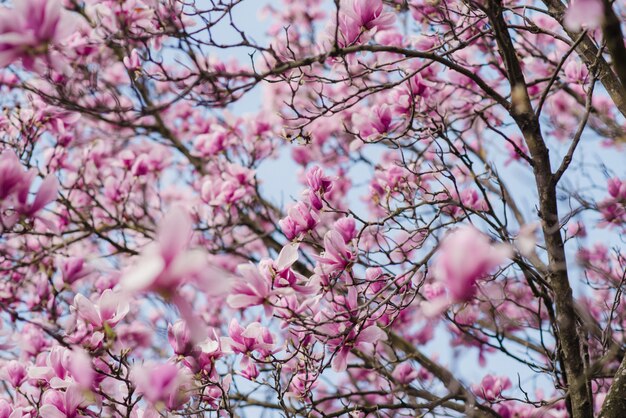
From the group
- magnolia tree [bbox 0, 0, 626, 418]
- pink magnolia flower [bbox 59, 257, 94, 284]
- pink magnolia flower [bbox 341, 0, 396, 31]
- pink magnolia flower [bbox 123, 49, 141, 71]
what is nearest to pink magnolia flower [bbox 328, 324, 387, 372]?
magnolia tree [bbox 0, 0, 626, 418]

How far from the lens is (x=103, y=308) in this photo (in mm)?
2316

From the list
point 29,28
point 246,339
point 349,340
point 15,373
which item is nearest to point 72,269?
point 15,373

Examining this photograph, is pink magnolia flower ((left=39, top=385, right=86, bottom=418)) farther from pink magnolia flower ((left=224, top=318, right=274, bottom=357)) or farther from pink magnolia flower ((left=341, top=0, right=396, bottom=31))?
pink magnolia flower ((left=341, top=0, right=396, bottom=31))

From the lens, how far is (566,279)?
2516 millimetres

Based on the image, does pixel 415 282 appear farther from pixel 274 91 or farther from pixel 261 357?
pixel 274 91

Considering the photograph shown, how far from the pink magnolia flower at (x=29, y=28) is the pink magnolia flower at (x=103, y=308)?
0.93 m

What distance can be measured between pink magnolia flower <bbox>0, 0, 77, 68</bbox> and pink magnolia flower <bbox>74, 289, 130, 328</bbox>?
925 millimetres

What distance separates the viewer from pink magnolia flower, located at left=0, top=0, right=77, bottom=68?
1680mm

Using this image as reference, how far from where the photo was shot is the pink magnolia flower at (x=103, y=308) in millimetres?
2271

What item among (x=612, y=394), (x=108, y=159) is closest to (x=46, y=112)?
(x=108, y=159)

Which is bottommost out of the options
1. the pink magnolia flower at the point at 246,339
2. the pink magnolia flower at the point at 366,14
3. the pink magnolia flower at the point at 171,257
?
the pink magnolia flower at the point at 171,257

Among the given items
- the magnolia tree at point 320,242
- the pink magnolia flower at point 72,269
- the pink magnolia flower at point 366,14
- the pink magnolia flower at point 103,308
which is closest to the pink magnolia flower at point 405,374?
the magnolia tree at point 320,242

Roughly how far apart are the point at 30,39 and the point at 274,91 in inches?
216

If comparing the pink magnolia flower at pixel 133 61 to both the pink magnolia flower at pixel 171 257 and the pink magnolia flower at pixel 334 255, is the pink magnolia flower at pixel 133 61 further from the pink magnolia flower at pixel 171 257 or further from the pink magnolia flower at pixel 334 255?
the pink magnolia flower at pixel 171 257
